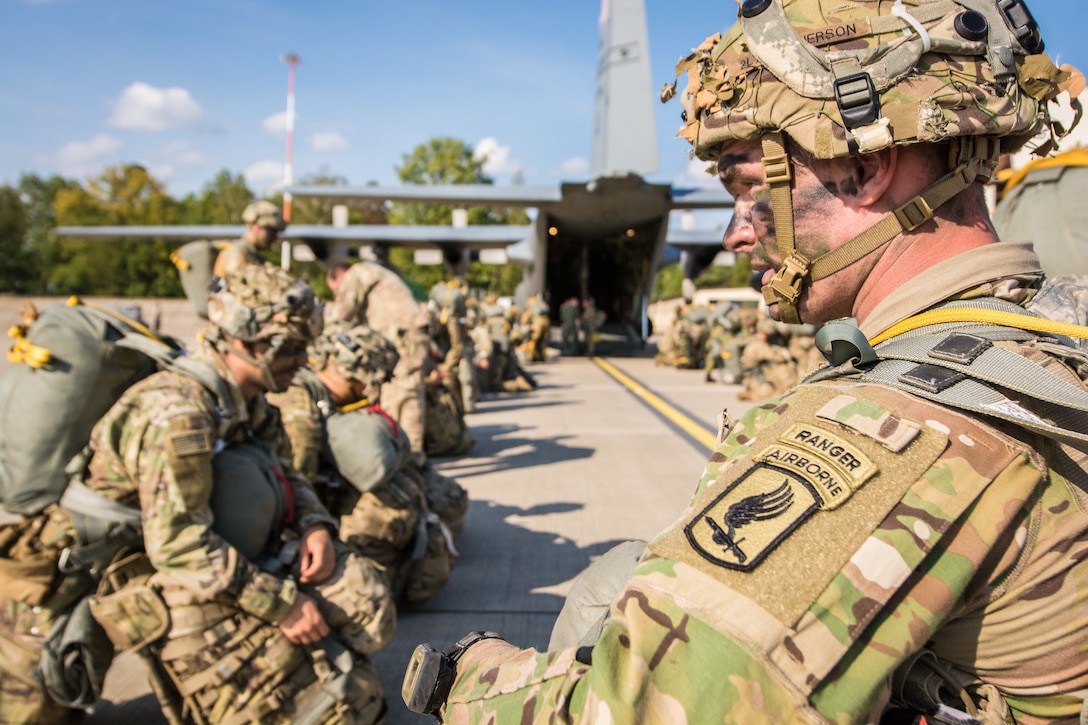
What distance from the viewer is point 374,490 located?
143 inches

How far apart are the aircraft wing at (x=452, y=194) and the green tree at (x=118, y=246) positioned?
23.8 m

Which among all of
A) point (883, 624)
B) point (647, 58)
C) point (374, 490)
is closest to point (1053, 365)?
point (883, 624)

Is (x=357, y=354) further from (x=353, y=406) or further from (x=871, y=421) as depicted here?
(x=871, y=421)

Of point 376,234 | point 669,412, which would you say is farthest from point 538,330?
point 376,234

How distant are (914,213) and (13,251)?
4943cm

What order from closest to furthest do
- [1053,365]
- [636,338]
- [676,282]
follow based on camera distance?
[1053,365] → [636,338] → [676,282]

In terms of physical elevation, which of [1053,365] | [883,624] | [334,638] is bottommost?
[334,638]

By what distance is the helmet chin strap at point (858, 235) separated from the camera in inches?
44.2

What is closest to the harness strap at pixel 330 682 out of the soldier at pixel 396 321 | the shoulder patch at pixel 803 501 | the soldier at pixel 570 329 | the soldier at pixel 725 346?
the shoulder patch at pixel 803 501

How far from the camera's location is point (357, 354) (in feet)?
13.5

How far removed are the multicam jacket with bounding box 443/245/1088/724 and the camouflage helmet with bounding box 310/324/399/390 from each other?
130 inches

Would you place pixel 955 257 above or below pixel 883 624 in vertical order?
above

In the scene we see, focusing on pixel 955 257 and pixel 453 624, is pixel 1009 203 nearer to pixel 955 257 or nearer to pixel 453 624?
pixel 955 257

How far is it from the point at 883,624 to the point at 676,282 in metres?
63.0
